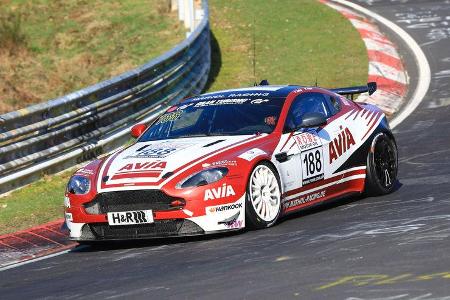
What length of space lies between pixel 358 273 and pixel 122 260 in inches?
97.5

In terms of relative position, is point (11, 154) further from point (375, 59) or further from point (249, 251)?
point (375, 59)

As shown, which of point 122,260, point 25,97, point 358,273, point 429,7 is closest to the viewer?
point 358,273

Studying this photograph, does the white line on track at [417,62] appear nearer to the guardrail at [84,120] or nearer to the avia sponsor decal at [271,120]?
the guardrail at [84,120]

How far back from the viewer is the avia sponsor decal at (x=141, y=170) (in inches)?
389

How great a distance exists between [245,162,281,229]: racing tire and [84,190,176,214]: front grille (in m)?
0.71

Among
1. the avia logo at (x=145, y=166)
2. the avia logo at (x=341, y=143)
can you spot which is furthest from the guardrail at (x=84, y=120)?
the avia logo at (x=341, y=143)

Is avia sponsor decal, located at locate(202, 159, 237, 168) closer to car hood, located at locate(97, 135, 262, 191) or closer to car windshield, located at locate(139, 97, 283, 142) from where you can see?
car hood, located at locate(97, 135, 262, 191)

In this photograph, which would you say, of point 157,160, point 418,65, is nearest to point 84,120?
point 157,160

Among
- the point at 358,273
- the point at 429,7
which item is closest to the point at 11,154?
the point at 358,273

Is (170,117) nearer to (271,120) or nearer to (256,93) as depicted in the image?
(256,93)

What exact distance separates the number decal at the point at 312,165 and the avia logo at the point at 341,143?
0.85ft

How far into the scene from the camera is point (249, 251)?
29.1 feet

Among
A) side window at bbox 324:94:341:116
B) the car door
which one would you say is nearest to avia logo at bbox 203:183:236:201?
the car door

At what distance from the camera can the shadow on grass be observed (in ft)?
67.3
